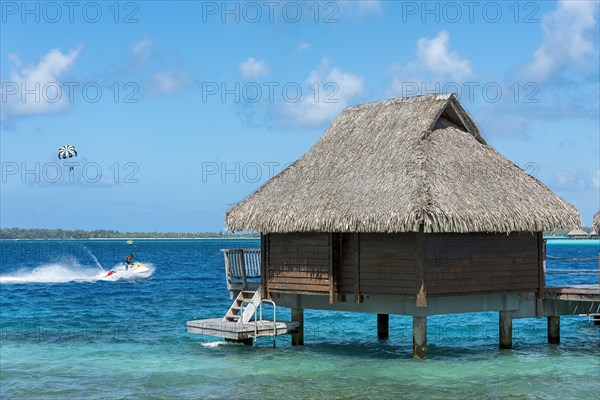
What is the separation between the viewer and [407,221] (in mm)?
19234

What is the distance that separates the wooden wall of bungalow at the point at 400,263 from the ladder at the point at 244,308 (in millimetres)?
475

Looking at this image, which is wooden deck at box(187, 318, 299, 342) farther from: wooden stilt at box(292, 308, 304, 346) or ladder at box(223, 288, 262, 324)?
wooden stilt at box(292, 308, 304, 346)

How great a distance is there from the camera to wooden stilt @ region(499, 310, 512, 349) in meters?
22.7

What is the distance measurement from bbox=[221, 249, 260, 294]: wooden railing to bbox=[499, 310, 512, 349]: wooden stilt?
19.6ft

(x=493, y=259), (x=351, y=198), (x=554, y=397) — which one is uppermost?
(x=351, y=198)

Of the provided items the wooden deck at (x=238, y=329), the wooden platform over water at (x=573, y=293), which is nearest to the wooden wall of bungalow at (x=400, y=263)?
the wooden platform over water at (x=573, y=293)

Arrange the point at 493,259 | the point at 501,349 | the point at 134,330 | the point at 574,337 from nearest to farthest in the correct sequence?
1. the point at 493,259
2. the point at 501,349
3. the point at 574,337
4. the point at 134,330

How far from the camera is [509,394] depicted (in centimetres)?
1820

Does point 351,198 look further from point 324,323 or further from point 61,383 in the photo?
point 324,323

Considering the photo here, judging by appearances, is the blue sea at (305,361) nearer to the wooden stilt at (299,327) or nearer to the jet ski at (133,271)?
the wooden stilt at (299,327)

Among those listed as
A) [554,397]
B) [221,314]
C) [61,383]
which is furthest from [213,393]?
[221,314]

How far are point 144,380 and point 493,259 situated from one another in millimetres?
8121

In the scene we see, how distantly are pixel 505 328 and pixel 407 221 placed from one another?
5.48m

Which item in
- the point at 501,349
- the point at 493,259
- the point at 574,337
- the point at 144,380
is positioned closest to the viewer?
the point at 144,380
